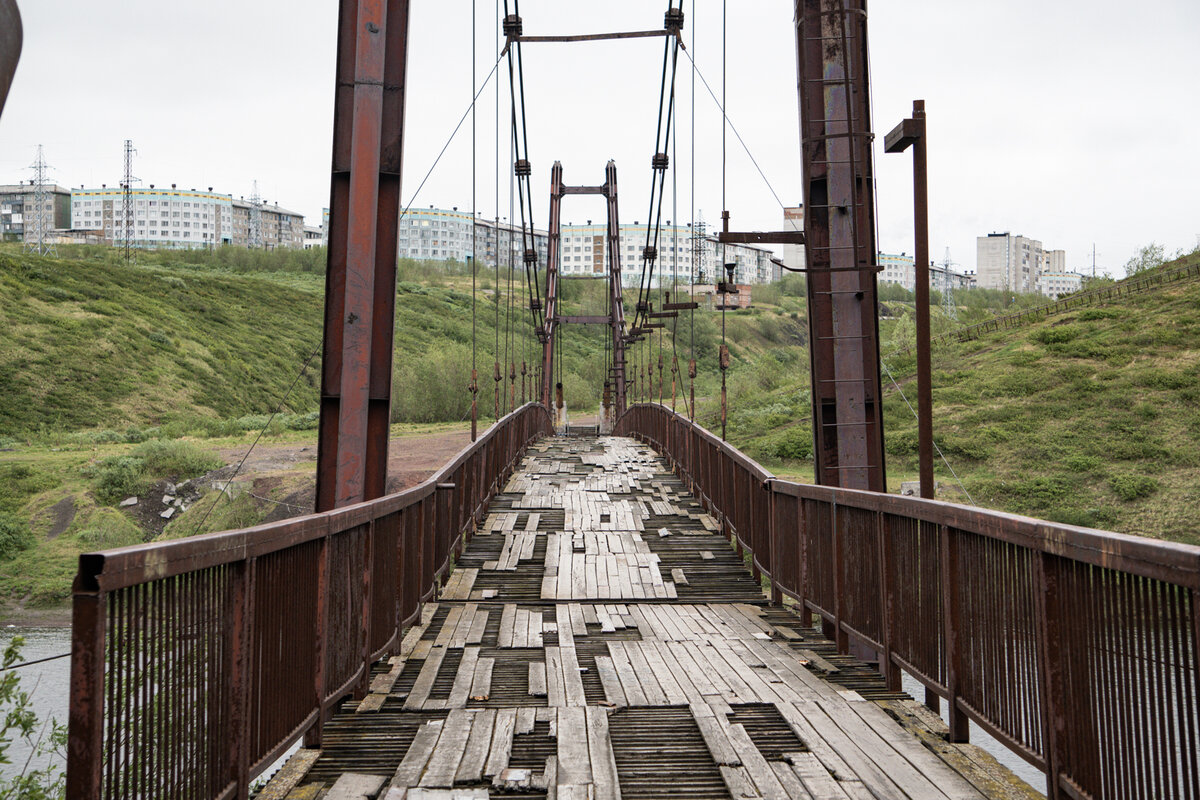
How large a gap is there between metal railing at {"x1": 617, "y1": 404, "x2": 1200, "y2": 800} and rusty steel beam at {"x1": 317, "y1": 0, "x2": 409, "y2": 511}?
345 cm

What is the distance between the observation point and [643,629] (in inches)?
306

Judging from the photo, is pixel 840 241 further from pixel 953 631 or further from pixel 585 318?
pixel 585 318

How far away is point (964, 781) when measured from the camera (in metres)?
3.80

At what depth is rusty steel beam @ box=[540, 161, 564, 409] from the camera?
144 ft

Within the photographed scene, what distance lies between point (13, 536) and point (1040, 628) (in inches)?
1321

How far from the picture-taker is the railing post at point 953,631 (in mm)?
4324

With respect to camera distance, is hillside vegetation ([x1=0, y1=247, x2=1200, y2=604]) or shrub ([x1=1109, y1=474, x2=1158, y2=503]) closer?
shrub ([x1=1109, y1=474, x2=1158, y2=503])

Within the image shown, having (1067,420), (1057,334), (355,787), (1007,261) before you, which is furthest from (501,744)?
(1007,261)

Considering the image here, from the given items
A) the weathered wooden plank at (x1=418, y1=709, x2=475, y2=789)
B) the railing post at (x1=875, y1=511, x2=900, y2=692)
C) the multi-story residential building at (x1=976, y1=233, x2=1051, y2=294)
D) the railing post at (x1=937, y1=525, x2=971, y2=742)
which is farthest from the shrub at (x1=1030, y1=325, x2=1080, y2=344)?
the multi-story residential building at (x1=976, y1=233, x2=1051, y2=294)

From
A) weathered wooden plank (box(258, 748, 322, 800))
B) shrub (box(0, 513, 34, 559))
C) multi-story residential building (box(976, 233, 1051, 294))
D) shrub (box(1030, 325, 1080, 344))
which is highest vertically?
multi-story residential building (box(976, 233, 1051, 294))

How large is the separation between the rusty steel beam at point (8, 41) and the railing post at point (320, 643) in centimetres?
312

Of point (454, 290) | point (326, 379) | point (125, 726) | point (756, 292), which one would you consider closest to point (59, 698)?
point (326, 379)

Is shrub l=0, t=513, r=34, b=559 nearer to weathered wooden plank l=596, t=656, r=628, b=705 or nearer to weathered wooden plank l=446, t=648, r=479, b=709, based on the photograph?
weathered wooden plank l=446, t=648, r=479, b=709

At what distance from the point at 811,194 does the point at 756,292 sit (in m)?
147
